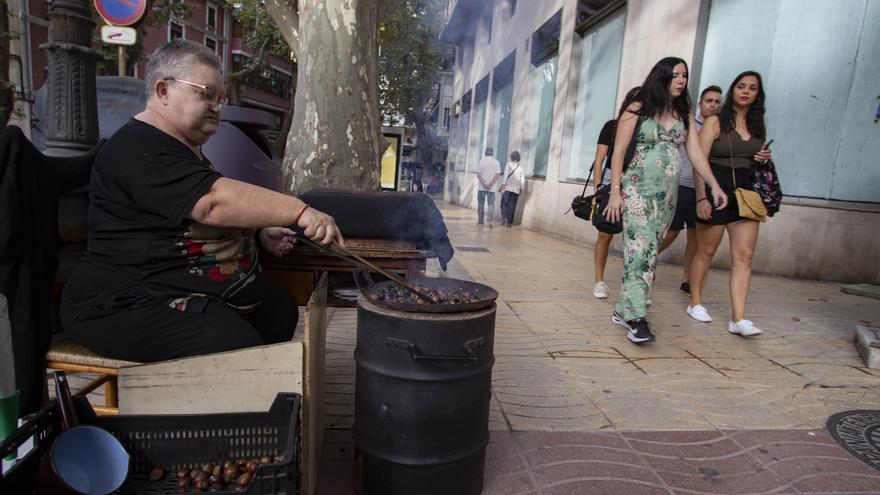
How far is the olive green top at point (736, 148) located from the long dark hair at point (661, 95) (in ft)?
1.70

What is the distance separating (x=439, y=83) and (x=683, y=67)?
27378 millimetres

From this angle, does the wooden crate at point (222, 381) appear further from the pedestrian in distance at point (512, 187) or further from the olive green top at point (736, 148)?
the pedestrian in distance at point (512, 187)

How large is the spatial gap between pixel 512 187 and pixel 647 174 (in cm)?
863

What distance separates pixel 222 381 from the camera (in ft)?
5.90

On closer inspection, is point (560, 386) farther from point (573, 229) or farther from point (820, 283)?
point (573, 229)

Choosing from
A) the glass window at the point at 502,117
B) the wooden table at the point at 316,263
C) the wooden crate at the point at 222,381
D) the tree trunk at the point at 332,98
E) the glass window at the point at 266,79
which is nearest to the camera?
the wooden crate at the point at 222,381

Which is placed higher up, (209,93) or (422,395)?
(209,93)

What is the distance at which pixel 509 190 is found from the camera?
12.5 m

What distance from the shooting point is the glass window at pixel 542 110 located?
40.8 ft

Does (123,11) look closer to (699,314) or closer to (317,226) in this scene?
(317,226)

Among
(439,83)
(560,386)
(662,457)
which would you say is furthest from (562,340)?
(439,83)

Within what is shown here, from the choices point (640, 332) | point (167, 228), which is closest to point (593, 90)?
point (640, 332)

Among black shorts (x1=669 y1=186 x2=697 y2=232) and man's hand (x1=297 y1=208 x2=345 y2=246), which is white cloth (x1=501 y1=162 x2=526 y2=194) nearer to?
black shorts (x1=669 y1=186 x2=697 y2=232)

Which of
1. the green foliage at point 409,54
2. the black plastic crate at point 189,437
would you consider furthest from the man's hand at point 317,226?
the green foliage at point 409,54
